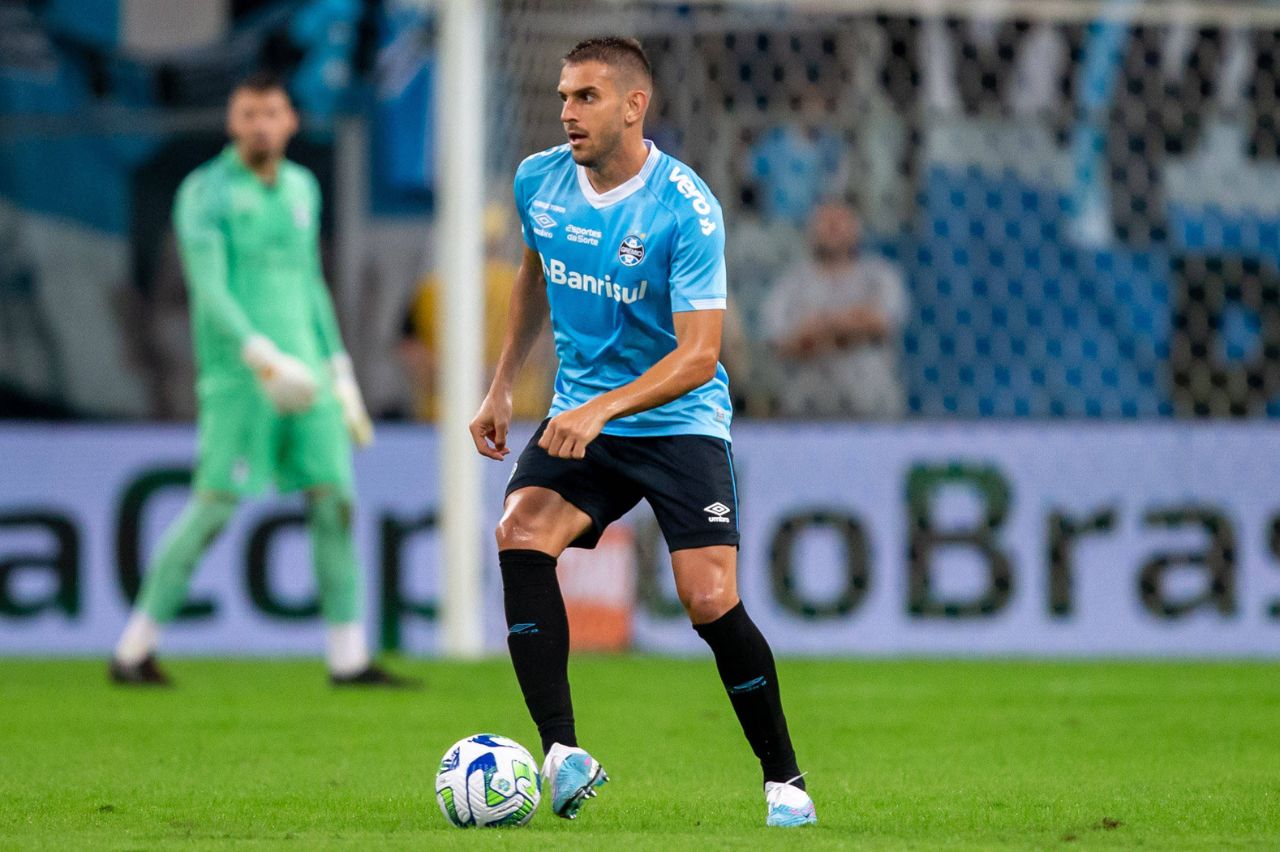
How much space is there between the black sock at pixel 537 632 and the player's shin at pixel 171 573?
3712mm

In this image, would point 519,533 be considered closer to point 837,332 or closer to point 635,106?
point 635,106

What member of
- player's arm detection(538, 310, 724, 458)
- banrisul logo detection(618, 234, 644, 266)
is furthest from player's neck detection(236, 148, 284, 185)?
player's arm detection(538, 310, 724, 458)

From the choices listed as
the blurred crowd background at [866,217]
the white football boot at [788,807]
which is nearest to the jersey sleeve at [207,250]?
the blurred crowd background at [866,217]

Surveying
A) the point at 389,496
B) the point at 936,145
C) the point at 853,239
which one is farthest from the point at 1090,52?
the point at 389,496

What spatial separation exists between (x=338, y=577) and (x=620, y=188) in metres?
3.81

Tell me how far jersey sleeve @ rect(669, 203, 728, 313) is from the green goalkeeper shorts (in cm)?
372

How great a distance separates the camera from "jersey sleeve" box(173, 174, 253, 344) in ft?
26.3

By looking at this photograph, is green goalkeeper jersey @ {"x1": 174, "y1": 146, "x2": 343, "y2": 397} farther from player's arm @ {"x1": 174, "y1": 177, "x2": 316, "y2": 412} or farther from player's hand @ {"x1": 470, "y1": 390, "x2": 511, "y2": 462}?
player's hand @ {"x1": 470, "y1": 390, "x2": 511, "y2": 462}

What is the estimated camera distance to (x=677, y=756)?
20.2 feet

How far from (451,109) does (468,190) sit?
0.42 metres

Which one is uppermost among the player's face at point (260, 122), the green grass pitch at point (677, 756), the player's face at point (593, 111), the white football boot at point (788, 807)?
the player's face at point (260, 122)

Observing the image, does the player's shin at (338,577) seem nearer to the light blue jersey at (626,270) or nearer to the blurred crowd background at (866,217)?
the blurred crowd background at (866,217)

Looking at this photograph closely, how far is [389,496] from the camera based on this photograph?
10.2 metres

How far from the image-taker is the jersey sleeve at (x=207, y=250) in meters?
8.02
